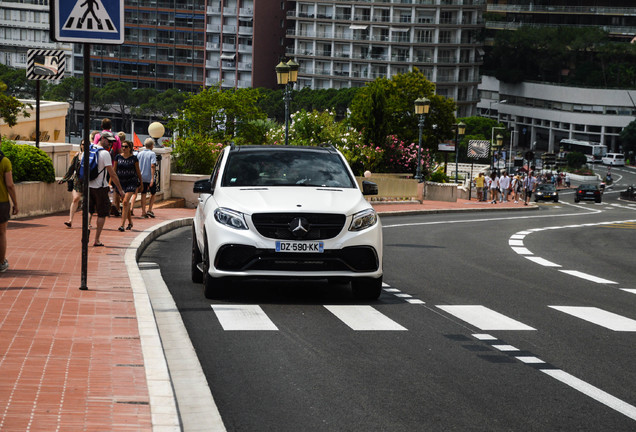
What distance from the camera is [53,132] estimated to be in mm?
42812

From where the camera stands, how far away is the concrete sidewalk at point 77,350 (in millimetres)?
6270

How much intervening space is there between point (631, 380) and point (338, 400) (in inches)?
88.6

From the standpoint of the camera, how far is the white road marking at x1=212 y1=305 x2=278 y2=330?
1044cm

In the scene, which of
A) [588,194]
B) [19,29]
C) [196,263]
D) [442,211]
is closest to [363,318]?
[196,263]

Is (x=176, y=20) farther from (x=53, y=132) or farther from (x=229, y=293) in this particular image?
(x=229, y=293)

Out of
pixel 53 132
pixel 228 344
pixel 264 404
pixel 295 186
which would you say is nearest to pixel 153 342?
pixel 228 344

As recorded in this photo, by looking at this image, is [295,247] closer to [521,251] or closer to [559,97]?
[521,251]

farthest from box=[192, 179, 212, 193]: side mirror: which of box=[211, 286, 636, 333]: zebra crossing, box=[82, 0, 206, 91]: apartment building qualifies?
box=[82, 0, 206, 91]: apartment building

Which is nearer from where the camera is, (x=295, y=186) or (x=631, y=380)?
(x=631, y=380)

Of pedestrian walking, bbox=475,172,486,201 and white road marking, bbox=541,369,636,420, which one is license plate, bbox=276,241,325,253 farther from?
pedestrian walking, bbox=475,172,486,201

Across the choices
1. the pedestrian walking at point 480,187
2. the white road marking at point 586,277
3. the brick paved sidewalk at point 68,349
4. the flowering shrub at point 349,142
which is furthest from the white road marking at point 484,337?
the pedestrian walking at point 480,187

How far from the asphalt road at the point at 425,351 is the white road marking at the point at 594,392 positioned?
0.01m

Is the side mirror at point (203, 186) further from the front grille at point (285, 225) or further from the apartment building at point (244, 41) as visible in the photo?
the apartment building at point (244, 41)

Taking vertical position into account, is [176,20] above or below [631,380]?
above
